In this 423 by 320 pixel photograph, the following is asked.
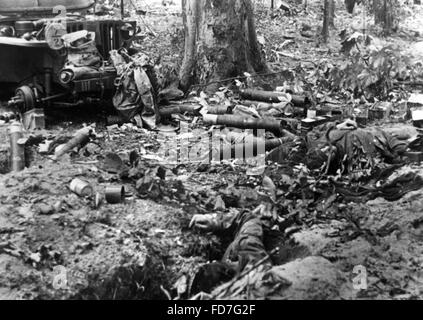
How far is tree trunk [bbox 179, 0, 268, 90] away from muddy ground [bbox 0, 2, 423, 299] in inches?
131

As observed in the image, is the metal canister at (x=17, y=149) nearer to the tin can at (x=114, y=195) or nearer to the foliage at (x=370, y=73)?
the tin can at (x=114, y=195)

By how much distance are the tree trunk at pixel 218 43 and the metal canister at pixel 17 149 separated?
352cm

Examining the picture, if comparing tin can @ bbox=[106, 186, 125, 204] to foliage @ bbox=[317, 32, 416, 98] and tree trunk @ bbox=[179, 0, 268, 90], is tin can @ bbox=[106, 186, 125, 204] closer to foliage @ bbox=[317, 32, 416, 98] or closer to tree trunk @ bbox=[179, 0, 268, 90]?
tree trunk @ bbox=[179, 0, 268, 90]

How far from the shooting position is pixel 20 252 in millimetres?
4066

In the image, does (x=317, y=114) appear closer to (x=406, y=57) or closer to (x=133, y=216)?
(x=406, y=57)

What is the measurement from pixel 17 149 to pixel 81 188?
151cm

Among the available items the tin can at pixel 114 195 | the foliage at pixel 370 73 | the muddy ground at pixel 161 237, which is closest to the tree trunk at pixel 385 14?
the foliage at pixel 370 73

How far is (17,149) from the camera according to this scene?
616cm

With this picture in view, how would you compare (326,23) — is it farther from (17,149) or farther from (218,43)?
(17,149)

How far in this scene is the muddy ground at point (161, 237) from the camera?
12.2ft

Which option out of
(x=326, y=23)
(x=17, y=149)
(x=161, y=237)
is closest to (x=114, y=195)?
(x=161, y=237)

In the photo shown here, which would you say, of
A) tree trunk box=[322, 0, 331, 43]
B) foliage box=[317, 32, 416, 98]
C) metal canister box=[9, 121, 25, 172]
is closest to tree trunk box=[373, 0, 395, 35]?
tree trunk box=[322, 0, 331, 43]

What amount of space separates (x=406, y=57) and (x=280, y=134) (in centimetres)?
377
